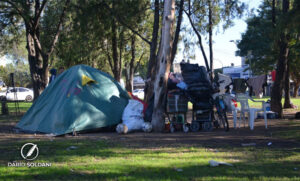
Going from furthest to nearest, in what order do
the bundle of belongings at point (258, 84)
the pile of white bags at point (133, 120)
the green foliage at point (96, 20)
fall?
the green foliage at point (96, 20)
the bundle of belongings at point (258, 84)
the pile of white bags at point (133, 120)

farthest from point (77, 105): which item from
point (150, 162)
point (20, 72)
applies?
point (20, 72)

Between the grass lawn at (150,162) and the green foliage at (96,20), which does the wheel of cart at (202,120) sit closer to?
the grass lawn at (150,162)

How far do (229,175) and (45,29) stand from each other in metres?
22.2

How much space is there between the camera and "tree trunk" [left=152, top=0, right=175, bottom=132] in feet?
32.0

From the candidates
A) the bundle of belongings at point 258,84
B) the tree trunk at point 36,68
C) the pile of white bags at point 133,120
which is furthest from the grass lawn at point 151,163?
the tree trunk at point 36,68

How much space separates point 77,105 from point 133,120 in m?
1.76

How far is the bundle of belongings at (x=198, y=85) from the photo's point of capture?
9742 millimetres

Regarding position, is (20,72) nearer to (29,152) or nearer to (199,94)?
(199,94)

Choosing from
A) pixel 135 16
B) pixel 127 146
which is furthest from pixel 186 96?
pixel 135 16

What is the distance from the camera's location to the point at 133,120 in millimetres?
10039

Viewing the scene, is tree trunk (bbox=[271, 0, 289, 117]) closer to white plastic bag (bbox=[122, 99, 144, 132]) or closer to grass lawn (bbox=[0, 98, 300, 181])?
white plastic bag (bbox=[122, 99, 144, 132])

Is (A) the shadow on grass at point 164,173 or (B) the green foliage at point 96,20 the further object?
(B) the green foliage at point 96,20

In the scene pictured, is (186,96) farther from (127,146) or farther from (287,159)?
(287,159)

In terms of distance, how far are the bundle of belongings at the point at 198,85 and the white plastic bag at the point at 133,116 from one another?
1725mm
